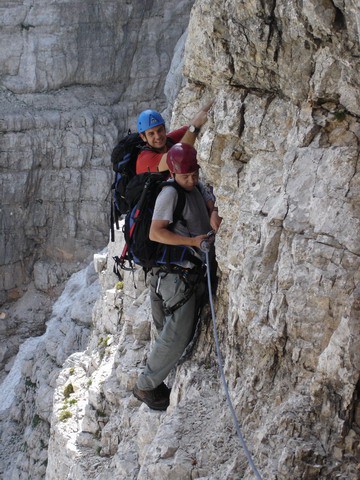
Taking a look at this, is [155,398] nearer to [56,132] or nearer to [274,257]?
[274,257]

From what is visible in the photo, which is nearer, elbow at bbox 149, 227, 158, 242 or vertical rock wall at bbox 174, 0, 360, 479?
vertical rock wall at bbox 174, 0, 360, 479

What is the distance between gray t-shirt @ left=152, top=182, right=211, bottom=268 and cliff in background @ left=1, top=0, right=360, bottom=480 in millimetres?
328

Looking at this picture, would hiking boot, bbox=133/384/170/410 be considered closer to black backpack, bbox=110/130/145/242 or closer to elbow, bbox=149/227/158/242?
elbow, bbox=149/227/158/242

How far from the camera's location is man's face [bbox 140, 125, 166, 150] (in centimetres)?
751

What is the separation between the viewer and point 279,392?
5.65 metres

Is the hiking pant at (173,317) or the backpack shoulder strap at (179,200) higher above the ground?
→ the backpack shoulder strap at (179,200)

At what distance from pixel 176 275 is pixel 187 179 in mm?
1141

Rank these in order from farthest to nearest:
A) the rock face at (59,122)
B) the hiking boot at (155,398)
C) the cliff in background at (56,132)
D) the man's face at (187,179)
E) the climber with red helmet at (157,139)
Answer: the rock face at (59,122), the cliff in background at (56,132), the hiking boot at (155,398), the climber with red helmet at (157,139), the man's face at (187,179)

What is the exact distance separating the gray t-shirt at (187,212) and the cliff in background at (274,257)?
1.08ft

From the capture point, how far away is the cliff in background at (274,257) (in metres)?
4.94

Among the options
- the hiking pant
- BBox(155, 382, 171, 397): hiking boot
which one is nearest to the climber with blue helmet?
the hiking pant

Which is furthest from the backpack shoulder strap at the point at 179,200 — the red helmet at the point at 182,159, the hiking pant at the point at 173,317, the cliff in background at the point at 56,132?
the cliff in background at the point at 56,132

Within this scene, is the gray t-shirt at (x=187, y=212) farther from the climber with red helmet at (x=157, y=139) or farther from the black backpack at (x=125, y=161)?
the black backpack at (x=125, y=161)

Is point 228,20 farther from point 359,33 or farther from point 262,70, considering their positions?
point 359,33
